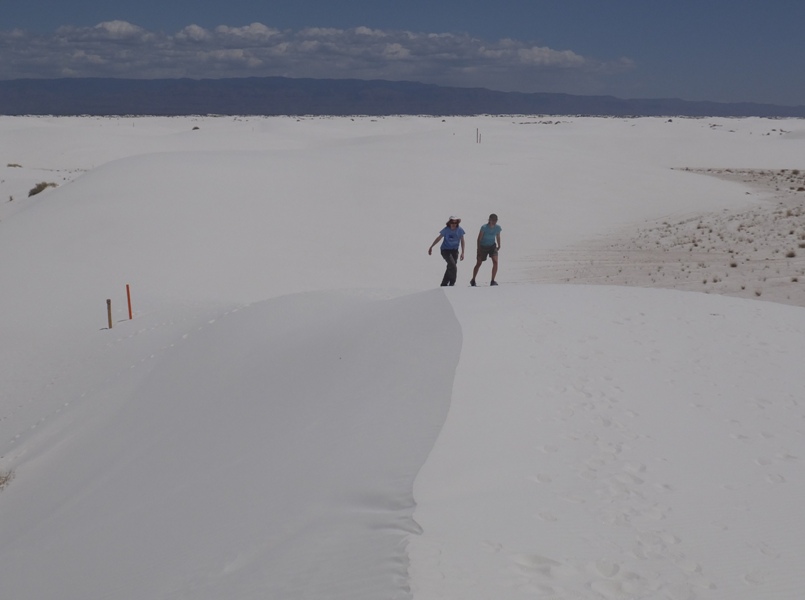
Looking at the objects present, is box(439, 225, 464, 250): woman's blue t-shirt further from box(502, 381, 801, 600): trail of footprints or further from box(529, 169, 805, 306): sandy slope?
box(502, 381, 801, 600): trail of footprints

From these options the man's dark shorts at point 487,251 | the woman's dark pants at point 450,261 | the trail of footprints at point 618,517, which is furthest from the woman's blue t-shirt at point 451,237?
the trail of footprints at point 618,517

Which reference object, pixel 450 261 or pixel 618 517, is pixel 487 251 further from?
pixel 618 517

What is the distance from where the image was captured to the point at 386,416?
7.10 meters

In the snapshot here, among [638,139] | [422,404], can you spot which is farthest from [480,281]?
[638,139]

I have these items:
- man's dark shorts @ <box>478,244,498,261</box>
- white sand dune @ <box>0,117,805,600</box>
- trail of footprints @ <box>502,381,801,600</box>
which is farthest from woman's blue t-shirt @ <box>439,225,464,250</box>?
trail of footprints @ <box>502,381,801,600</box>

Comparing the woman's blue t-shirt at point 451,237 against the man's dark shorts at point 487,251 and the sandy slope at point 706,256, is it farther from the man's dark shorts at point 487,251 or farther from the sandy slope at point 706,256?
the sandy slope at point 706,256

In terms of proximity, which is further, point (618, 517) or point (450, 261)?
point (450, 261)

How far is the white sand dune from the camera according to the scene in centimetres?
493

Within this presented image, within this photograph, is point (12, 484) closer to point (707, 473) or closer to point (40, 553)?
point (40, 553)

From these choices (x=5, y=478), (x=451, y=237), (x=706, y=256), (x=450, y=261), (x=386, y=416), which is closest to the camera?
(x=386, y=416)

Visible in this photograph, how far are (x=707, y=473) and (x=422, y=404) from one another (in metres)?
2.64

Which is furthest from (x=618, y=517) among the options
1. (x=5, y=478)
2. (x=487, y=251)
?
(x=487, y=251)

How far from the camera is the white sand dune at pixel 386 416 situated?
16.2 ft

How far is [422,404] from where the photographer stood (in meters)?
7.19
